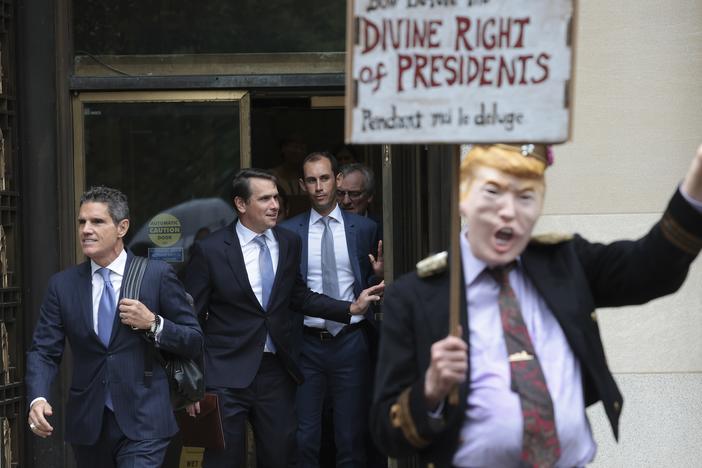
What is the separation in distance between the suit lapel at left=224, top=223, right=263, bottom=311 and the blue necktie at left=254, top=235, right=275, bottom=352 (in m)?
0.08

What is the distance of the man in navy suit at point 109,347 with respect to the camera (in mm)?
6414

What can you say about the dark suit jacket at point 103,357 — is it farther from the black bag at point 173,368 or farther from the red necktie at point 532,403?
the red necktie at point 532,403

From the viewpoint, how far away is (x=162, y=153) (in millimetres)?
8992

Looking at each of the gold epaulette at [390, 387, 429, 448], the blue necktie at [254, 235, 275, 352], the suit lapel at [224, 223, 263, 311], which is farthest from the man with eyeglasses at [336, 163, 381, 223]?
the gold epaulette at [390, 387, 429, 448]

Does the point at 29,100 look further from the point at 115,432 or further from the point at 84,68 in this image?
the point at 115,432

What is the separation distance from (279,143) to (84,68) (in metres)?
2.66

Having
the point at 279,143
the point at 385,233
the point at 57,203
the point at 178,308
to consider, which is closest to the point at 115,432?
the point at 178,308

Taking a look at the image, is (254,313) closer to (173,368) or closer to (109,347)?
(173,368)

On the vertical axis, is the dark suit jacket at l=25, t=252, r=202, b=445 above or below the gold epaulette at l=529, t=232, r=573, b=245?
below

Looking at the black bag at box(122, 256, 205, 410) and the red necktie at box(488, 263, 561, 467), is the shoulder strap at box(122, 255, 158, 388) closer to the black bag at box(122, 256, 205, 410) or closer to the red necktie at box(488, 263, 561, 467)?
the black bag at box(122, 256, 205, 410)

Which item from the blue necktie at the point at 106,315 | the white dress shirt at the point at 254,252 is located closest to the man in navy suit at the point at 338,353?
the white dress shirt at the point at 254,252

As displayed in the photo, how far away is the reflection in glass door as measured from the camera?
8.90m

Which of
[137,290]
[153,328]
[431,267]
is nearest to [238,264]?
[137,290]

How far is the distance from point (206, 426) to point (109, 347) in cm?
147
